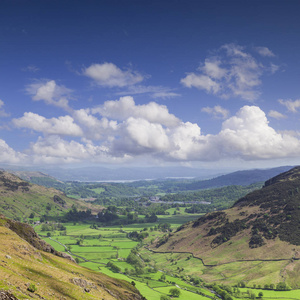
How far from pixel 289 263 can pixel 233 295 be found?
6423cm

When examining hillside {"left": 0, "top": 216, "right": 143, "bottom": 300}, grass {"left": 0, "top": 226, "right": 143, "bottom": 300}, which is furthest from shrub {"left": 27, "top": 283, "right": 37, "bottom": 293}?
grass {"left": 0, "top": 226, "right": 143, "bottom": 300}

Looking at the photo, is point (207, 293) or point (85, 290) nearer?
point (85, 290)

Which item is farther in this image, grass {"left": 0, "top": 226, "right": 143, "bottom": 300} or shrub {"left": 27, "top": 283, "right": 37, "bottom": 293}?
shrub {"left": 27, "top": 283, "right": 37, "bottom": 293}

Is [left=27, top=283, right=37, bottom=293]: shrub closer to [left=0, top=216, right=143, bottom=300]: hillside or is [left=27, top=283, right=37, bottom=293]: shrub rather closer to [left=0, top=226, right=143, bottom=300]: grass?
[left=0, top=216, right=143, bottom=300]: hillside

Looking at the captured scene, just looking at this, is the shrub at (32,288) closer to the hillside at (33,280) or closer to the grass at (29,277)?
the hillside at (33,280)

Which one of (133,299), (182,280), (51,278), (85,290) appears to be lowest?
(182,280)

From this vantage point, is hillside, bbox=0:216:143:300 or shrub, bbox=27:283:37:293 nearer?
hillside, bbox=0:216:143:300

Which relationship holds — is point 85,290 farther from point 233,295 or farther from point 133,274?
point 133,274

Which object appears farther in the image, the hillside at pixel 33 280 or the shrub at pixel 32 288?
the shrub at pixel 32 288

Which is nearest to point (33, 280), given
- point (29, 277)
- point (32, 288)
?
point (29, 277)

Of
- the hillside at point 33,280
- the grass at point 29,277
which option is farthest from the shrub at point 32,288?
the grass at point 29,277

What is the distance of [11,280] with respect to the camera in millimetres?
55188

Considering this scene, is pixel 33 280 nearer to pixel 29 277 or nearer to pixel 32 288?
pixel 29 277

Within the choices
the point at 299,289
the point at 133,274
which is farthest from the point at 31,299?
the point at 299,289
